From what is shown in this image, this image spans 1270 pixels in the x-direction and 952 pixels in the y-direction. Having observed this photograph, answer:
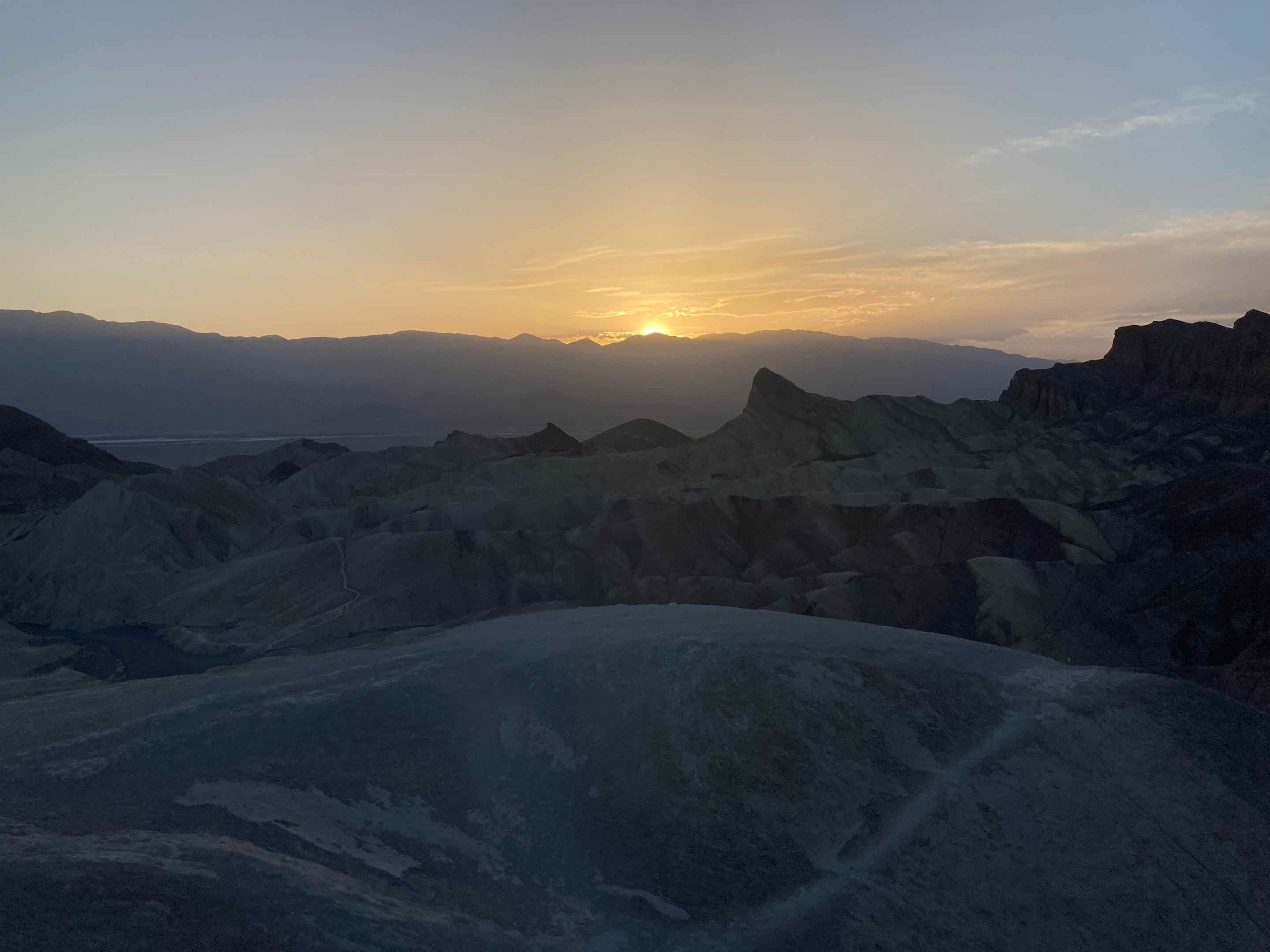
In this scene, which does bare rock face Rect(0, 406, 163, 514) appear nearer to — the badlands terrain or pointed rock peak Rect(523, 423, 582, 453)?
pointed rock peak Rect(523, 423, 582, 453)

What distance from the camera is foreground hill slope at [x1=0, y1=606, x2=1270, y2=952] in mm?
5719

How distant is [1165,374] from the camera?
46.4 m

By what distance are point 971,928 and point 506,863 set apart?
12.0 ft

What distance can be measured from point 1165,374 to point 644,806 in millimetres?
48120

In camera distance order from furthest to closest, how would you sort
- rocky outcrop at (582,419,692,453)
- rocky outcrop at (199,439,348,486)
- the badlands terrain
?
rocky outcrop at (199,439,348,486) → rocky outcrop at (582,419,692,453) → the badlands terrain

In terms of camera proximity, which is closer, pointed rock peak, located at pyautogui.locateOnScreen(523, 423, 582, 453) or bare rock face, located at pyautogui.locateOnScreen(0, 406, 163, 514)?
bare rock face, located at pyautogui.locateOnScreen(0, 406, 163, 514)

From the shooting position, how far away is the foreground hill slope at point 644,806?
5719 mm

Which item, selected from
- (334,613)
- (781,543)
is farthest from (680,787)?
(781,543)

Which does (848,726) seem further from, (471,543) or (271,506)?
(271,506)

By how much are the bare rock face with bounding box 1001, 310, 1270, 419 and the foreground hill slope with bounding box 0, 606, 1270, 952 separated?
39.2 meters

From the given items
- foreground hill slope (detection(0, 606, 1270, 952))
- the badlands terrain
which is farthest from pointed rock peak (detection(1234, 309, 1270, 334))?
foreground hill slope (detection(0, 606, 1270, 952))

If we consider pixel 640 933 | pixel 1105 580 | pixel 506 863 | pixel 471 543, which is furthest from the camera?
pixel 471 543

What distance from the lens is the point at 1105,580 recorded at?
839 inches

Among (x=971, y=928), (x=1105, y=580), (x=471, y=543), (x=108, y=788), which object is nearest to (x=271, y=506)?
(x=471, y=543)
